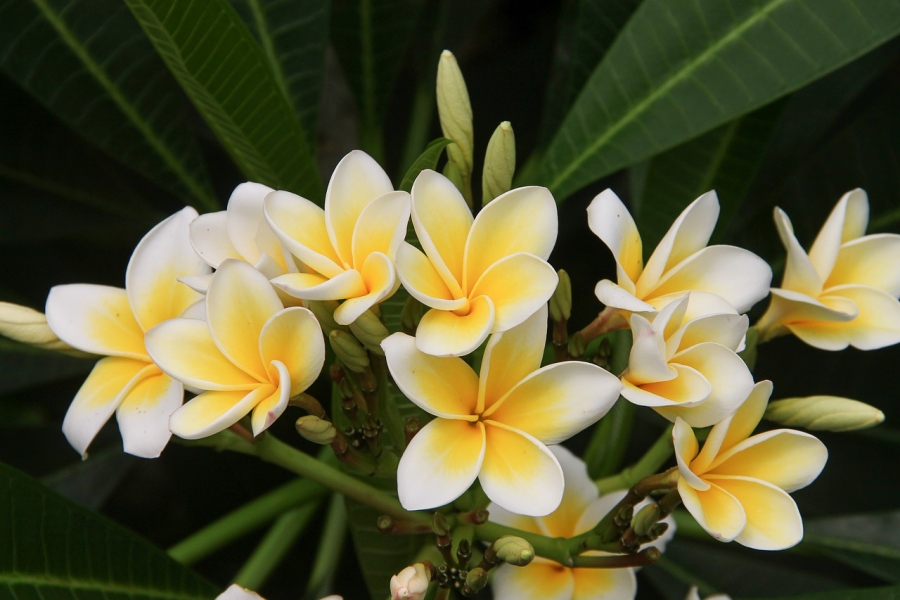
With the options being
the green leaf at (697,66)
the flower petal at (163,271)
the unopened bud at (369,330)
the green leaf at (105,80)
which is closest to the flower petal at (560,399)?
the unopened bud at (369,330)

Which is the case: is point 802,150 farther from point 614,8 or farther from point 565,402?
point 565,402

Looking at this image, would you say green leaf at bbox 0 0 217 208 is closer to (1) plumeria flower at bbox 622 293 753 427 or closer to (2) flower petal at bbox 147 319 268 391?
(2) flower petal at bbox 147 319 268 391

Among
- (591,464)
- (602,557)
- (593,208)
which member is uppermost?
(593,208)

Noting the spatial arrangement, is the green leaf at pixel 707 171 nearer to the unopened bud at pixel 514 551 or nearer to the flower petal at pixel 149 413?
the unopened bud at pixel 514 551

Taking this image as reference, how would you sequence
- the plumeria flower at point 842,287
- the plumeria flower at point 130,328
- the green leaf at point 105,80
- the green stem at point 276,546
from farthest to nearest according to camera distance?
the green stem at point 276,546 → the green leaf at point 105,80 → the plumeria flower at point 842,287 → the plumeria flower at point 130,328

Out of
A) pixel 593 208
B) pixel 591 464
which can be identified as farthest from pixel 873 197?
pixel 593 208

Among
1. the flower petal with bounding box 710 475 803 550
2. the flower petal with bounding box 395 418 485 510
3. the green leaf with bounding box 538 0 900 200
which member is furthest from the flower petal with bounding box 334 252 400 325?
the green leaf with bounding box 538 0 900 200
